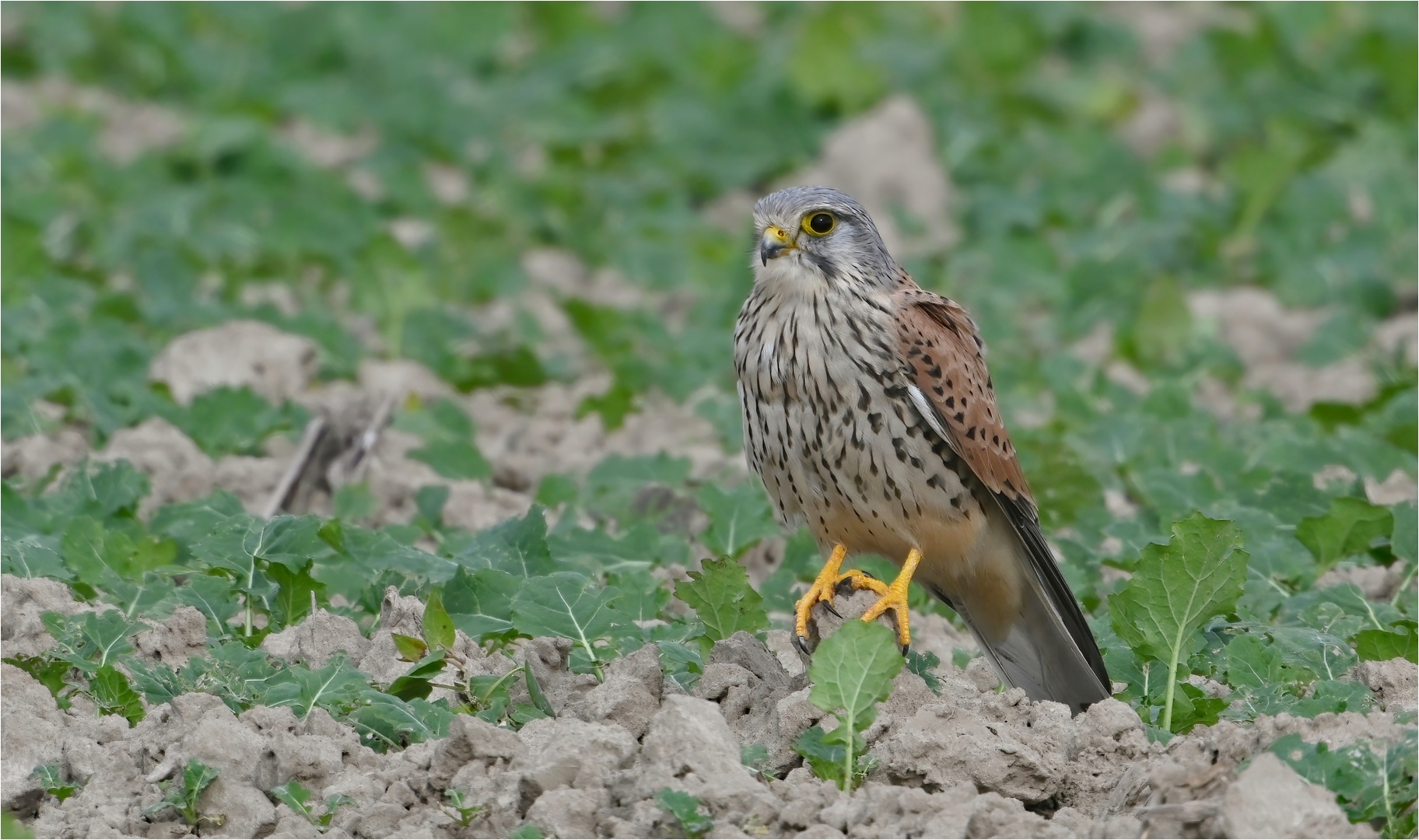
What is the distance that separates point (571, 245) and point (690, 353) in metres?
1.96

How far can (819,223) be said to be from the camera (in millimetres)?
5594

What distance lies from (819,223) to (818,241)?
0.24 feet

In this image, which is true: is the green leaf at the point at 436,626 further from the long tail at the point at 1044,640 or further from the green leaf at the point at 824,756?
the long tail at the point at 1044,640

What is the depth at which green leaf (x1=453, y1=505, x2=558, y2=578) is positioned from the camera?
220 inches

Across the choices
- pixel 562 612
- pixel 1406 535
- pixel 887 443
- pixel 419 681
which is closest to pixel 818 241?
pixel 887 443

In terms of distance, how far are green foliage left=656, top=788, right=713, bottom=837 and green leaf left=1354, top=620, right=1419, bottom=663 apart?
201cm

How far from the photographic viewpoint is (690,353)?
338 inches

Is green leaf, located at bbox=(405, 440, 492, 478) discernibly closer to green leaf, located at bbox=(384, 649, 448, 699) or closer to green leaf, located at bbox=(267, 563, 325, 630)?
green leaf, located at bbox=(267, 563, 325, 630)

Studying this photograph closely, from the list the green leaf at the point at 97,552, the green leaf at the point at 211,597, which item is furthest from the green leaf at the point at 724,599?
the green leaf at the point at 97,552

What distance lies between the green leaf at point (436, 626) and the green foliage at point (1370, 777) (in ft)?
6.71

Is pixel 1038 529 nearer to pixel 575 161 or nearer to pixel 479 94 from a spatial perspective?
pixel 575 161

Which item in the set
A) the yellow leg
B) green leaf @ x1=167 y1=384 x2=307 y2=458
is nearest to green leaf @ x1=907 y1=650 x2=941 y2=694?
the yellow leg

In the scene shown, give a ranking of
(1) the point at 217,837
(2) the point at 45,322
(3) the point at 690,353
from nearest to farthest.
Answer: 1. (1) the point at 217,837
2. (2) the point at 45,322
3. (3) the point at 690,353

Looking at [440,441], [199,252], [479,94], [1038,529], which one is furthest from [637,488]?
[479,94]
